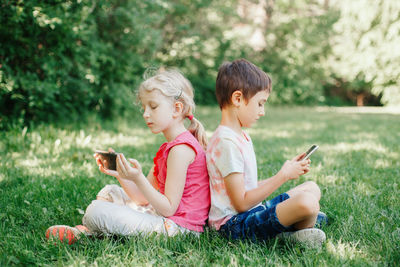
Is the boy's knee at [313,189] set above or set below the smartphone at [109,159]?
below

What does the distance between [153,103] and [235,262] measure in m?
1.03

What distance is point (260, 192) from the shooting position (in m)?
2.09

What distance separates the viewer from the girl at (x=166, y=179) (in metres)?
2.16

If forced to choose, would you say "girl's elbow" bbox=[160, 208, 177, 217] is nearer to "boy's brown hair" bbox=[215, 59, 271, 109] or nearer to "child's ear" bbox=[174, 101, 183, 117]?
"child's ear" bbox=[174, 101, 183, 117]

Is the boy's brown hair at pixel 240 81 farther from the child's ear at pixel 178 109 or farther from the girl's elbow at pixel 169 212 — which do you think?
the girl's elbow at pixel 169 212

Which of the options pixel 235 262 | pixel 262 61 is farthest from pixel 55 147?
pixel 262 61

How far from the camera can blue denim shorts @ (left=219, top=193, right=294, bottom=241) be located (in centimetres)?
207

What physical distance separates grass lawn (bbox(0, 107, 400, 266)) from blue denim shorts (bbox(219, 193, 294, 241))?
0.19ft

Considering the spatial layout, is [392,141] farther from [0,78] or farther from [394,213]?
[0,78]

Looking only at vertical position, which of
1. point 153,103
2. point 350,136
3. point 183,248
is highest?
point 153,103

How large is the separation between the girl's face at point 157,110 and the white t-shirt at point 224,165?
0.31 m

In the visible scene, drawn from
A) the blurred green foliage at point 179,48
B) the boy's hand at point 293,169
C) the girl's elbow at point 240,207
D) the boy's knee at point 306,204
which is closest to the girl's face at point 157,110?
the girl's elbow at point 240,207

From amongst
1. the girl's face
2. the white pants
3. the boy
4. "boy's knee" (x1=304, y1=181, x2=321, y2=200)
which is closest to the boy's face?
the boy

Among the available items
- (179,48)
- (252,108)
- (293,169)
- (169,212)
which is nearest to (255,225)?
(293,169)
